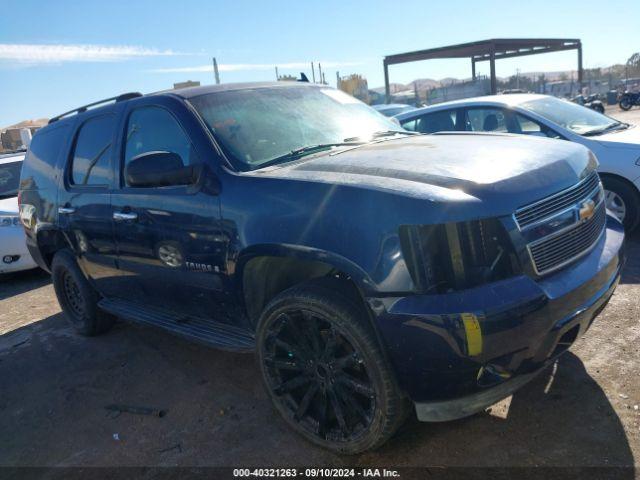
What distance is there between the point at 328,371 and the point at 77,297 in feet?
10.9

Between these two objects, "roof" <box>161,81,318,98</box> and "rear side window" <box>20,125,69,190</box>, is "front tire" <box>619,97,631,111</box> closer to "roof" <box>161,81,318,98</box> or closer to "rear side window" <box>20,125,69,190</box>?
"roof" <box>161,81,318,98</box>

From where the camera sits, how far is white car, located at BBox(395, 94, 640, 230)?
551cm

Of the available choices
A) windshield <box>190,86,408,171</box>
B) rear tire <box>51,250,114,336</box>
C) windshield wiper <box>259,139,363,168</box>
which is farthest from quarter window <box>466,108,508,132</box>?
rear tire <box>51,250,114,336</box>

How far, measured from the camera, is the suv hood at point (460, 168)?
7.59ft

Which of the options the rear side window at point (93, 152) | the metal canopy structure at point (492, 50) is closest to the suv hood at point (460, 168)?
the rear side window at point (93, 152)

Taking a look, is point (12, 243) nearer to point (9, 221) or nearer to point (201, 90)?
point (9, 221)

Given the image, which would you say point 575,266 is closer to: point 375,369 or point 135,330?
point 375,369

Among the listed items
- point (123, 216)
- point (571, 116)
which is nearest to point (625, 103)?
point (571, 116)

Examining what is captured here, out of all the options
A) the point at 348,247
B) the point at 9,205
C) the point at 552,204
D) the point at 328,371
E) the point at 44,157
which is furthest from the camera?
the point at 9,205

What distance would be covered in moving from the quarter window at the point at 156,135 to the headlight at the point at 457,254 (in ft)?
5.09

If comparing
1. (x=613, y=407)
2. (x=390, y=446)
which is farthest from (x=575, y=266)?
(x=390, y=446)

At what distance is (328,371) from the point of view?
8.69ft

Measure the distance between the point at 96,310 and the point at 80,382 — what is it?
0.87m

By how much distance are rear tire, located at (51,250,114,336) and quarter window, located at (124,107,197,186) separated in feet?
4.69
